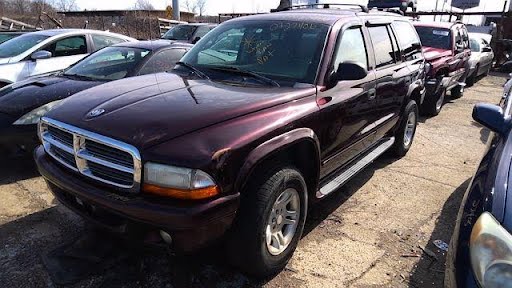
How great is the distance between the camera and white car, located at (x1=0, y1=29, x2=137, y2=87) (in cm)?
677

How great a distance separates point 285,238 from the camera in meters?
3.16

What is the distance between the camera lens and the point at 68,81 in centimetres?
509

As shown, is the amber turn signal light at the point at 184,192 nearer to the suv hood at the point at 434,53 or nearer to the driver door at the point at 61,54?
the driver door at the point at 61,54

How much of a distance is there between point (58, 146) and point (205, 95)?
1132 millimetres

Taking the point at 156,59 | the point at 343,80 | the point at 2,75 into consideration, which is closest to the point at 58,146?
the point at 343,80

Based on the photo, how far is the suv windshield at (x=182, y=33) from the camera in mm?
14343

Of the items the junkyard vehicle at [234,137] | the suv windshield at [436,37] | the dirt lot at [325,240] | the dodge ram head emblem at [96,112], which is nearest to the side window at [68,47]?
the dirt lot at [325,240]

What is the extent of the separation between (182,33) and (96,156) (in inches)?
500

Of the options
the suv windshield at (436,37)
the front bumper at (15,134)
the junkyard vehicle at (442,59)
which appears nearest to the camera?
the front bumper at (15,134)

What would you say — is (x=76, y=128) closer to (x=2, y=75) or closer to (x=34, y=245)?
(x=34, y=245)

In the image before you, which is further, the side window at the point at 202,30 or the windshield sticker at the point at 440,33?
the side window at the point at 202,30

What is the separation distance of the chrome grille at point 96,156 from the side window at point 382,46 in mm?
2956

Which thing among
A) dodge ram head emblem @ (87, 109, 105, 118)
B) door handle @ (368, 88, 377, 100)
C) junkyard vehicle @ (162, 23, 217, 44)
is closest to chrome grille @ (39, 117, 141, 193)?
dodge ram head emblem @ (87, 109, 105, 118)

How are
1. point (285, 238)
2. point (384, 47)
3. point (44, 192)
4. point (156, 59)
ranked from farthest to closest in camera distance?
point (156, 59), point (384, 47), point (44, 192), point (285, 238)
